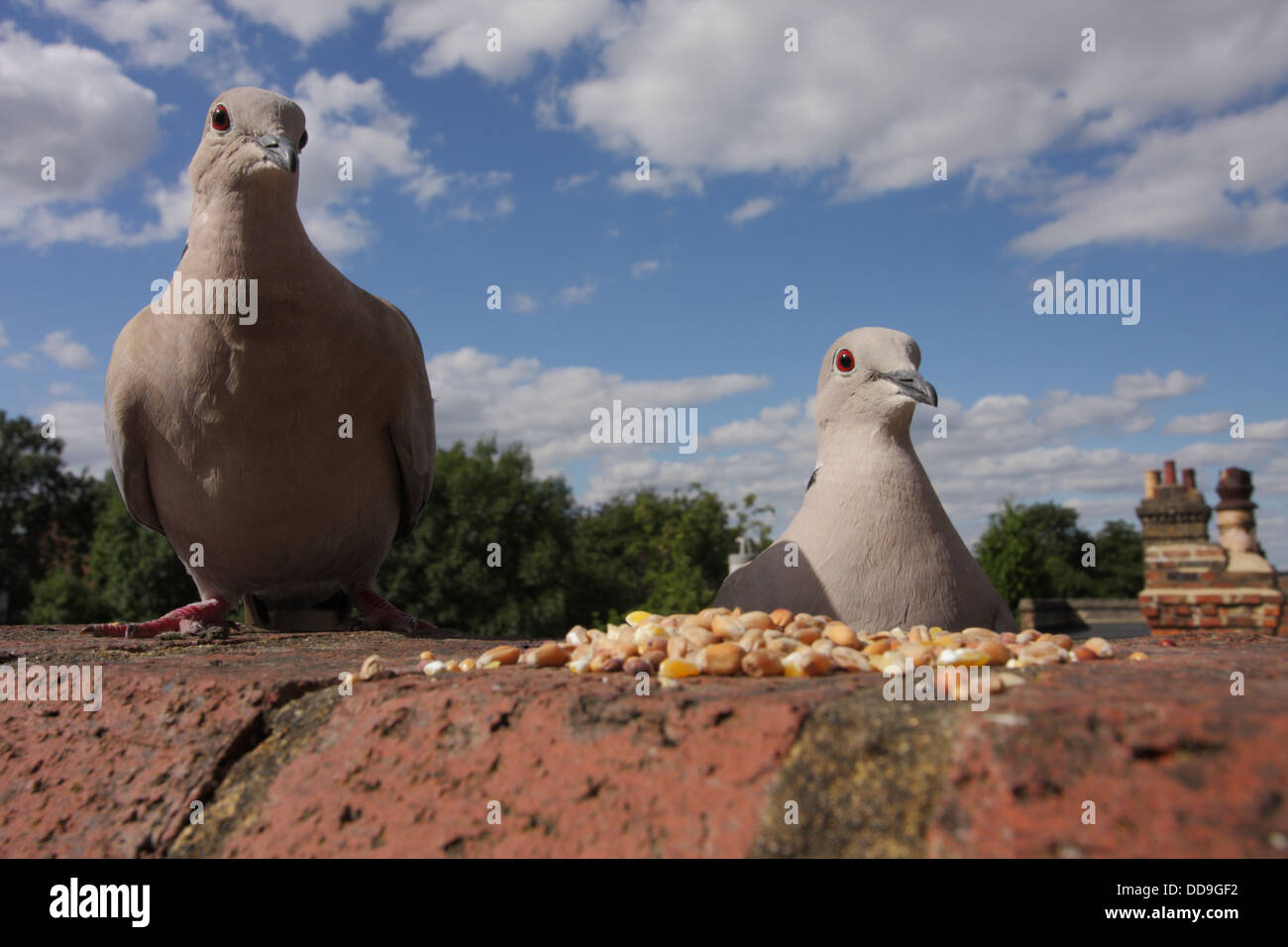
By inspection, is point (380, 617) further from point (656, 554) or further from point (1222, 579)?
point (656, 554)

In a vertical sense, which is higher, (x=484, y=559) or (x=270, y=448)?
(x=270, y=448)

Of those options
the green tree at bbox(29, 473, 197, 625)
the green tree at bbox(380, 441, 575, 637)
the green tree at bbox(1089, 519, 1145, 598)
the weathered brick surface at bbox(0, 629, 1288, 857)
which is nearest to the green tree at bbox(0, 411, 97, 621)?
the green tree at bbox(29, 473, 197, 625)

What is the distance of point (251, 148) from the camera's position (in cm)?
418

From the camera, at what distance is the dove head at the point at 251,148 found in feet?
13.6

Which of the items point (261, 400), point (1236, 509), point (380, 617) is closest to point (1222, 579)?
point (1236, 509)

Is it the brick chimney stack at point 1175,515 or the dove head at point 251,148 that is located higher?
the dove head at point 251,148

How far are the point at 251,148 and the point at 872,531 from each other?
3.32m

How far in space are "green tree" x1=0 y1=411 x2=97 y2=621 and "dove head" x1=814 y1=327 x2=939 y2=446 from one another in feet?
118

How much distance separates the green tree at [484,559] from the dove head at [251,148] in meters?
23.3

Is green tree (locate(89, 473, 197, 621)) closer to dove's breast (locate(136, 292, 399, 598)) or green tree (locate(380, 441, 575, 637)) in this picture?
green tree (locate(380, 441, 575, 637))

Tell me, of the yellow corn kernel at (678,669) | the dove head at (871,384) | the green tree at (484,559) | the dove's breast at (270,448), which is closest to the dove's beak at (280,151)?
the dove's breast at (270,448)

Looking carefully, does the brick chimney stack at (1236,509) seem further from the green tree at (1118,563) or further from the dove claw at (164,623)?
the green tree at (1118,563)
